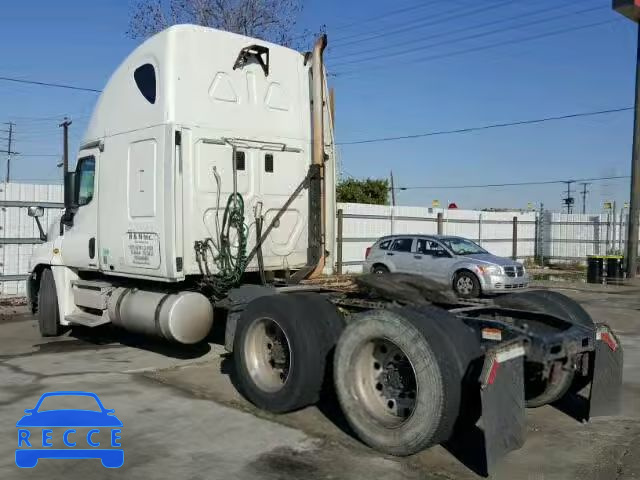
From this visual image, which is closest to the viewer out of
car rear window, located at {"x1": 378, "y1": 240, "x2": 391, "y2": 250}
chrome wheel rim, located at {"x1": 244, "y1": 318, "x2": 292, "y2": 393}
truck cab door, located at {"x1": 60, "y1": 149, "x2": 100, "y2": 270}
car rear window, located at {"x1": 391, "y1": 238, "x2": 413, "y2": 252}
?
chrome wheel rim, located at {"x1": 244, "y1": 318, "x2": 292, "y2": 393}

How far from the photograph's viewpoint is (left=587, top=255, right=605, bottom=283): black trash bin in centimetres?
2188

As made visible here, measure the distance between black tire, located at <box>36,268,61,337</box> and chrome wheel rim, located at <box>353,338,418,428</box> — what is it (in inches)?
237

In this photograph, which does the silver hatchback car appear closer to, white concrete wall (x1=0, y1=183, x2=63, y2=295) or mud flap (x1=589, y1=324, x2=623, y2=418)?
white concrete wall (x1=0, y1=183, x2=63, y2=295)

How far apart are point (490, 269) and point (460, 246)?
5.08ft

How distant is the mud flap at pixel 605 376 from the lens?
5.54 meters

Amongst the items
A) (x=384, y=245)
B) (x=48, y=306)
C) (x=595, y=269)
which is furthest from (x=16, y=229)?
(x=595, y=269)

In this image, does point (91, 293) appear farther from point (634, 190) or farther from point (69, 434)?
point (634, 190)

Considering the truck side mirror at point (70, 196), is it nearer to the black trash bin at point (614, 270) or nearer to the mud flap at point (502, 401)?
the mud flap at point (502, 401)

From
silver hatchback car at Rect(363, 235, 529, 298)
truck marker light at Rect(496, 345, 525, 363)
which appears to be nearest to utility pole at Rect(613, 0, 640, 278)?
silver hatchback car at Rect(363, 235, 529, 298)

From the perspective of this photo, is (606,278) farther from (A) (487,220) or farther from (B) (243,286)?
(B) (243,286)

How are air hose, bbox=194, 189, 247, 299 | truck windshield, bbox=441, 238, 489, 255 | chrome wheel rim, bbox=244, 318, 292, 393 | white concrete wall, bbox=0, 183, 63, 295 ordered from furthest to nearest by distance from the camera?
truck windshield, bbox=441, 238, 489, 255
white concrete wall, bbox=0, 183, 63, 295
air hose, bbox=194, 189, 247, 299
chrome wheel rim, bbox=244, 318, 292, 393

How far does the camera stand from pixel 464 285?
57.2 feet

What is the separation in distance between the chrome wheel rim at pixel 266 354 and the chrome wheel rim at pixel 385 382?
1.06 meters

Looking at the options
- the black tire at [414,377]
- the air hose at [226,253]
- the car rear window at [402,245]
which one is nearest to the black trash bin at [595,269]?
the car rear window at [402,245]
